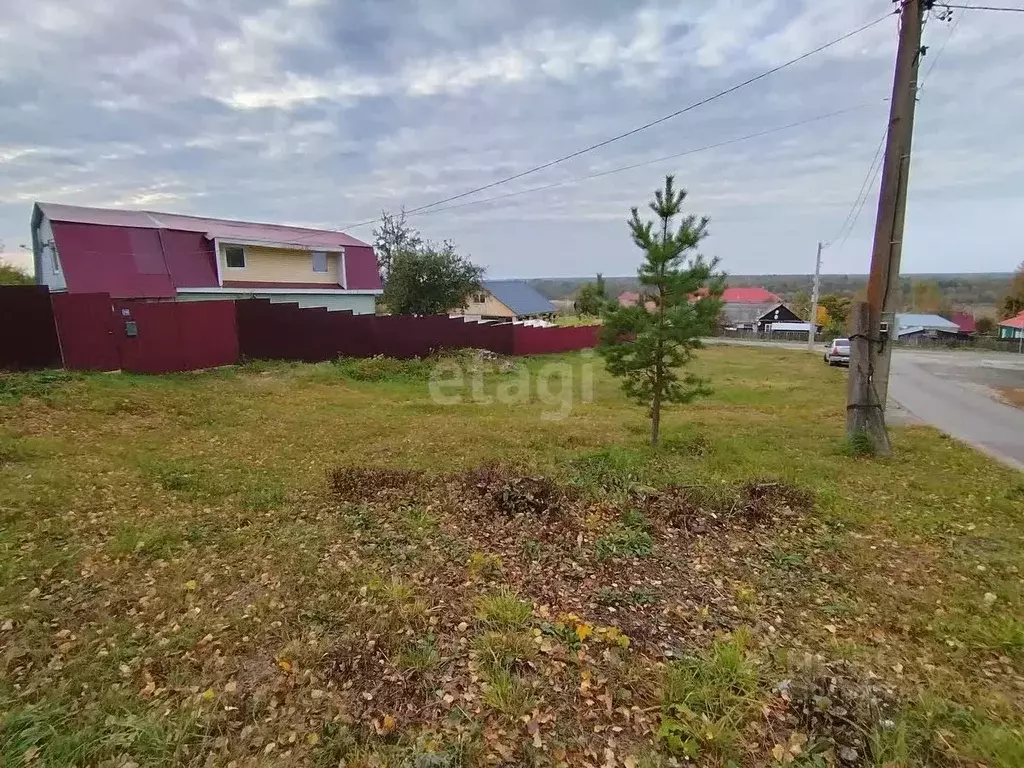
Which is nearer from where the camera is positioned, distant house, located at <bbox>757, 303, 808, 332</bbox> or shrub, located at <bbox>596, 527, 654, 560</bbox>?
shrub, located at <bbox>596, 527, 654, 560</bbox>

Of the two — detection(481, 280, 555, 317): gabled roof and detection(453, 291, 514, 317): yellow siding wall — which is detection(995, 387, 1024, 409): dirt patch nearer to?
detection(481, 280, 555, 317): gabled roof

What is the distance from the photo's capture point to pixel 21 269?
2594cm

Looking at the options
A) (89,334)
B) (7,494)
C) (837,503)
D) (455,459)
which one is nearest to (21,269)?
(89,334)

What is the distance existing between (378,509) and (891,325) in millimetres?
7082

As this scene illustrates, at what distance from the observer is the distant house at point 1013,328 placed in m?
33.9

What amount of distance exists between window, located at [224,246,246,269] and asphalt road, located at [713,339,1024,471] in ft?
65.2

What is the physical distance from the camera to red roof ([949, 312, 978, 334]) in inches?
2094

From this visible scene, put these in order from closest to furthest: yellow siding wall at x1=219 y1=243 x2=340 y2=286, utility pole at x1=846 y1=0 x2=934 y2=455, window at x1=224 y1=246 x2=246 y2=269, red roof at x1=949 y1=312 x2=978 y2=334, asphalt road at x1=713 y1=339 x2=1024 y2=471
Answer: utility pole at x1=846 y1=0 x2=934 y2=455 → asphalt road at x1=713 y1=339 x2=1024 y2=471 → window at x1=224 y1=246 x2=246 y2=269 → yellow siding wall at x1=219 y1=243 x2=340 y2=286 → red roof at x1=949 y1=312 x2=978 y2=334

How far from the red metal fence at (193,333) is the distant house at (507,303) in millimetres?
22631

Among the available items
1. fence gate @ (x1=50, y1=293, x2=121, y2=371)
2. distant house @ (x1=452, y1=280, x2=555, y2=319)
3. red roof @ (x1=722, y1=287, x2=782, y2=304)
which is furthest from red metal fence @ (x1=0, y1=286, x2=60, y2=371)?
red roof @ (x1=722, y1=287, x2=782, y2=304)

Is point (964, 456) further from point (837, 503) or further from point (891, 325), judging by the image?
point (837, 503)

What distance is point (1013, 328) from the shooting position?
37.0 metres

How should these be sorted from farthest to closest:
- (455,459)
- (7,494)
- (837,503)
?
(455,459) → (837,503) → (7,494)

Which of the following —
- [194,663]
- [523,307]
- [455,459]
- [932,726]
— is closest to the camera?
[932,726]
